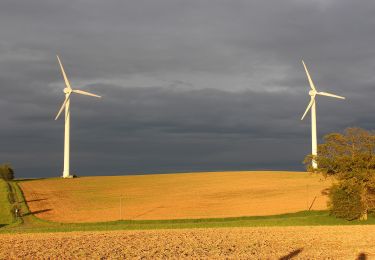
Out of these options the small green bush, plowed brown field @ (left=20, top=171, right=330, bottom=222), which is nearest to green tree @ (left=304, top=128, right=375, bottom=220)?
the small green bush

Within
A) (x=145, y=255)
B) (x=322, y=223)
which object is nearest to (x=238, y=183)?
(x=322, y=223)

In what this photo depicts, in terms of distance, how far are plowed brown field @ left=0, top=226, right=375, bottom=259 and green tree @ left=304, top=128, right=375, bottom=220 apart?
943 centimetres

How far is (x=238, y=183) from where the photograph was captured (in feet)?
323

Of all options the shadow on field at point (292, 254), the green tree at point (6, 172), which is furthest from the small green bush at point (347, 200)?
the green tree at point (6, 172)

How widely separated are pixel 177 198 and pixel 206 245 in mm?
44402

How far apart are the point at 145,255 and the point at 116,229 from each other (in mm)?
22720

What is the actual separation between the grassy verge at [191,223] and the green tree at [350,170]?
1.74 meters

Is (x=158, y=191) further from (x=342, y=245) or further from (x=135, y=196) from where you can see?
(x=342, y=245)

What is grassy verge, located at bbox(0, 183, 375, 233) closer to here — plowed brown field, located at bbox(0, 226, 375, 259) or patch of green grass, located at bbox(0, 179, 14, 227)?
patch of green grass, located at bbox(0, 179, 14, 227)

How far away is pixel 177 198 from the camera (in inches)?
3191

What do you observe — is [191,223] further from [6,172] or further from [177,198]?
[6,172]

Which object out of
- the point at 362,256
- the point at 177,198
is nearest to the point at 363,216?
the point at 362,256

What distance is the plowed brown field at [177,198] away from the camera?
2598 inches

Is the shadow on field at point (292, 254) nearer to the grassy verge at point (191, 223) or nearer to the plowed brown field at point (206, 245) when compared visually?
the plowed brown field at point (206, 245)
